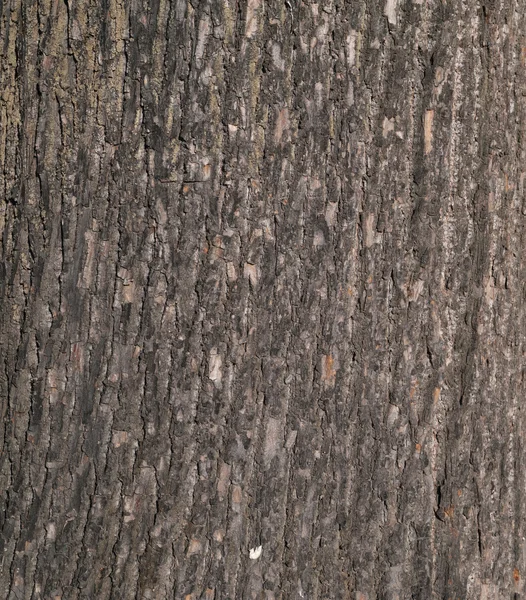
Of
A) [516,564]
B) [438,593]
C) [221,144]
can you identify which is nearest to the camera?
[221,144]

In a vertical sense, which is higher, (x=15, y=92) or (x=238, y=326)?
(x=15, y=92)

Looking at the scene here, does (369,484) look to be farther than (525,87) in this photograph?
No

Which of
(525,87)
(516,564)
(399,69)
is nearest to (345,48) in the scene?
(399,69)

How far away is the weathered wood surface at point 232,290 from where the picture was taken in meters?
1.75

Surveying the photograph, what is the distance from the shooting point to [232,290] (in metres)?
1.76

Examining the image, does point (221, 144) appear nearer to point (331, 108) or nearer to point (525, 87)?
point (331, 108)

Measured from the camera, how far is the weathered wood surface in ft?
5.73

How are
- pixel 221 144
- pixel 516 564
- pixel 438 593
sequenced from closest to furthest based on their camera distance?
pixel 221 144 → pixel 438 593 → pixel 516 564

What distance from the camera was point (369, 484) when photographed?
1.83 m

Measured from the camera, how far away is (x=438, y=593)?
1.87 meters

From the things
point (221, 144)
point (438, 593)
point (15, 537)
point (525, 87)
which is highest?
point (525, 87)

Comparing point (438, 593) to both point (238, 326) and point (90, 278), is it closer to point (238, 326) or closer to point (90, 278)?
point (238, 326)

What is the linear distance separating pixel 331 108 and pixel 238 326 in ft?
1.84

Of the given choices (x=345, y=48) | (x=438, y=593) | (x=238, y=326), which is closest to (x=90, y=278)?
(x=238, y=326)
